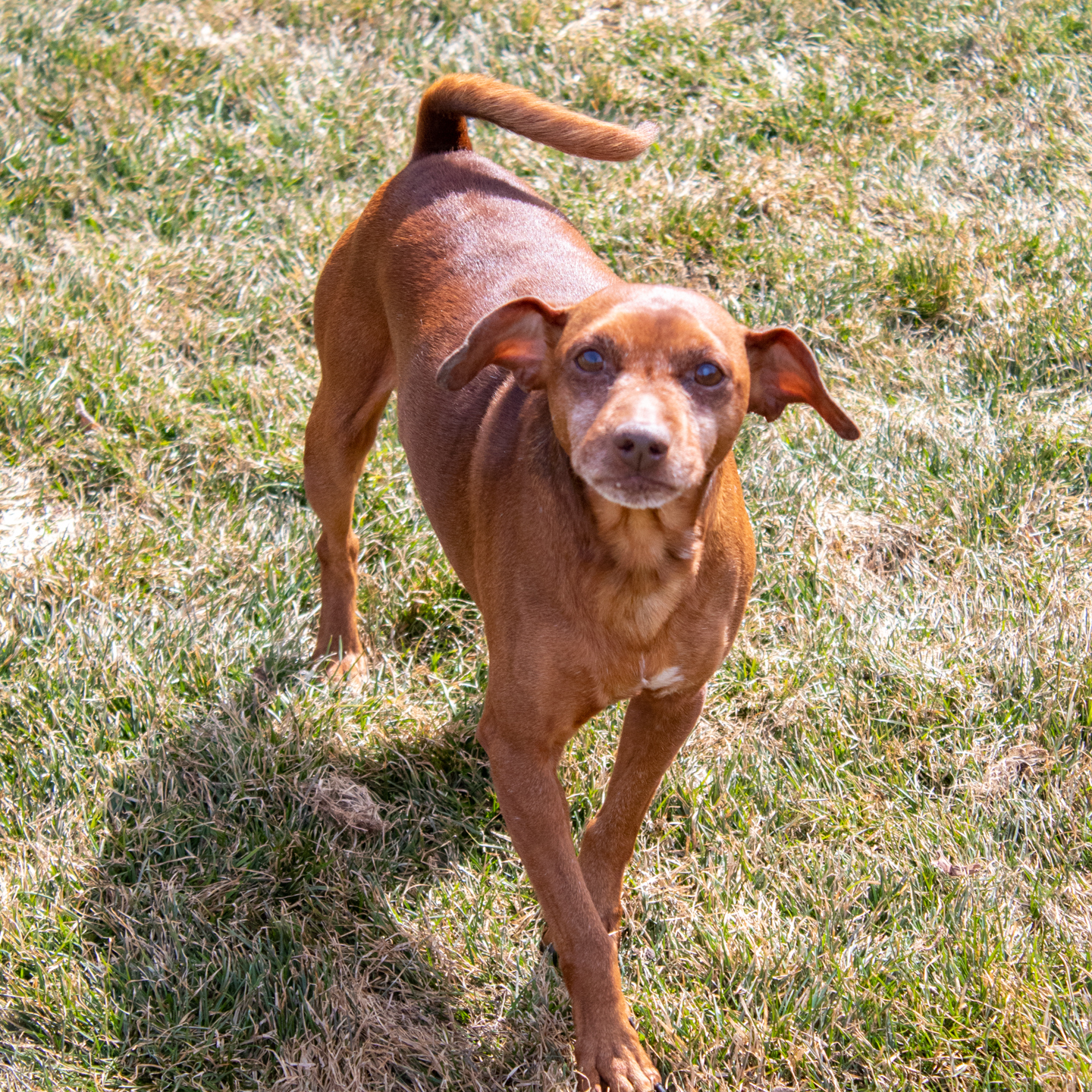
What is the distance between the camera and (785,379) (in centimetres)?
296

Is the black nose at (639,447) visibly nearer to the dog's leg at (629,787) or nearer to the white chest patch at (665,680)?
the white chest patch at (665,680)

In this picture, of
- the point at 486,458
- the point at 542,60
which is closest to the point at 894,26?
the point at 542,60

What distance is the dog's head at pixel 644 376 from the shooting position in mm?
2535

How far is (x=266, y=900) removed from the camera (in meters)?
3.45

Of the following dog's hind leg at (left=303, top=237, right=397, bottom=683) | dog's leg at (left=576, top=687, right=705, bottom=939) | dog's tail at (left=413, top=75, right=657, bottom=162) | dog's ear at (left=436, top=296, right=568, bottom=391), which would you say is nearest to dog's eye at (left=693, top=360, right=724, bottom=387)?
dog's ear at (left=436, top=296, right=568, bottom=391)

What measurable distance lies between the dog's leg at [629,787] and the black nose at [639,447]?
821mm

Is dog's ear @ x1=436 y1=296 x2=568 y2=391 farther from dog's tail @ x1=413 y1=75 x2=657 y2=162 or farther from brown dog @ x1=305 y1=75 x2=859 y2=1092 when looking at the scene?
dog's tail @ x1=413 y1=75 x2=657 y2=162

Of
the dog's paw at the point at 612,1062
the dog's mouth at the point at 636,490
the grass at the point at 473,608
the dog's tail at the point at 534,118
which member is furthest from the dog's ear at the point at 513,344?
the dog's paw at the point at 612,1062

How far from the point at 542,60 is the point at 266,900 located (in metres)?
4.95

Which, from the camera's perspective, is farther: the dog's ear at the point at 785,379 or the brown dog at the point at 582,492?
the dog's ear at the point at 785,379

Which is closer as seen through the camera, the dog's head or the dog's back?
the dog's head

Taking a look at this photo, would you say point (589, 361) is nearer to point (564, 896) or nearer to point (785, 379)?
point (785, 379)

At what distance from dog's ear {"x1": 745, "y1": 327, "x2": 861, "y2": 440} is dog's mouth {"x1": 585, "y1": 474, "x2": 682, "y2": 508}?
524mm

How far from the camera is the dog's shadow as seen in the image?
3115 millimetres
